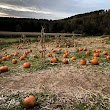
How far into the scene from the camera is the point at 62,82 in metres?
8.47

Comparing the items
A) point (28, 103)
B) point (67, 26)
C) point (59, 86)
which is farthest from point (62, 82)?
point (67, 26)

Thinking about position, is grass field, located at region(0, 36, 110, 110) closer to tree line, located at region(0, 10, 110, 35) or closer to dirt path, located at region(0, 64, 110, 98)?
dirt path, located at region(0, 64, 110, 98)

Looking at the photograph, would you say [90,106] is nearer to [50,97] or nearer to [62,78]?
[50,97]

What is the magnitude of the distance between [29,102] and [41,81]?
207cm

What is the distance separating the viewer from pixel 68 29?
2613 inches

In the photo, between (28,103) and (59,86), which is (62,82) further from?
(28,103)

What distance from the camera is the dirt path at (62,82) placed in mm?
7819

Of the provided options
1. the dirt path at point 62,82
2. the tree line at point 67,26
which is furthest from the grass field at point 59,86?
the tree line at point 67,26

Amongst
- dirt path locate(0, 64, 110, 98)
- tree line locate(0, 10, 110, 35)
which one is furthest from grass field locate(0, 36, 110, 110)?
tree line locate(0, 10, 110, 35)

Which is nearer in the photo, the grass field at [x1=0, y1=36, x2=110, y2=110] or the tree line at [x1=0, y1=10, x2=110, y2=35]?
the grass field at [x1=0, y1=36, x2=110, y2=110]

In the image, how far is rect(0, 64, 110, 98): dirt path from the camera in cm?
782

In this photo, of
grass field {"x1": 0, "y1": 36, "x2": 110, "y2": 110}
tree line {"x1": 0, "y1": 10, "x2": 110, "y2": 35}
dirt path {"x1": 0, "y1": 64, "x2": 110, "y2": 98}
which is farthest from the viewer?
tree line {"x1": 0, "y1": 10, "x2": 110, "y2": 35}

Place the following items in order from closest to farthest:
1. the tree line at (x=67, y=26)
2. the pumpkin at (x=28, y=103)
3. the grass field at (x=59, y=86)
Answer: the pumpkin at (x=28, y=103), the grass field at (x=59, y=86), the tree line at (x=67, y=26)

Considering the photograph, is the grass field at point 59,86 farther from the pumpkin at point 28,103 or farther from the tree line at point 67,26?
the tree line at point 67,26
